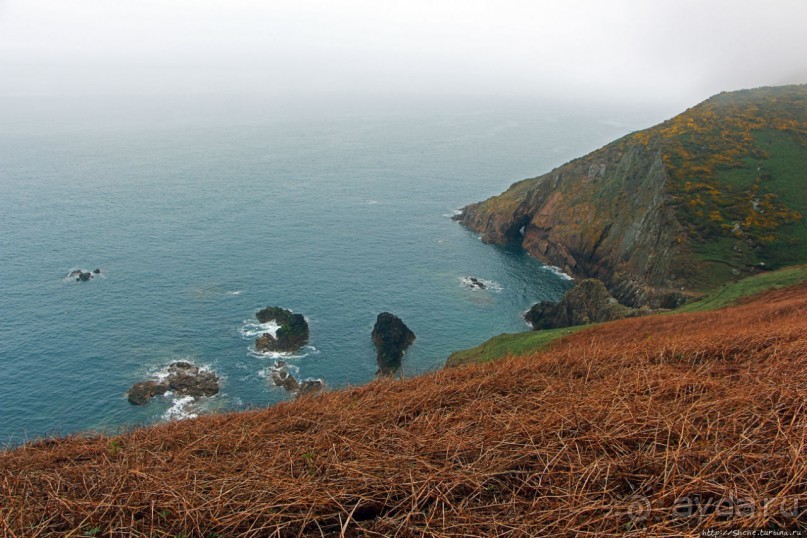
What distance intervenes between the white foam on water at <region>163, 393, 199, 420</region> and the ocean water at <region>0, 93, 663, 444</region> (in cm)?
31

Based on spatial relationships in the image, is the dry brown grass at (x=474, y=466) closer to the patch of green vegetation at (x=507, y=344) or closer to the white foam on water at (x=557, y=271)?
the patch of green vegetation at (x=507, y=344)

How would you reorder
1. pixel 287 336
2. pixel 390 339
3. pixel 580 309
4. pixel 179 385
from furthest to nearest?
pixel 580 309, pixel 287 336, pixel 390 339, pixel 179 385

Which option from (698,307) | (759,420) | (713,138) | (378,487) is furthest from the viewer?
(713,138)

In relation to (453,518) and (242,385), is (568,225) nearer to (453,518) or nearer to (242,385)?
(242,385)

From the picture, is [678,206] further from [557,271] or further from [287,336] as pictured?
[287,336]

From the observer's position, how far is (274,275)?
75.3m

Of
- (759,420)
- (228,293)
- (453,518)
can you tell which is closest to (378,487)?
(453,518)

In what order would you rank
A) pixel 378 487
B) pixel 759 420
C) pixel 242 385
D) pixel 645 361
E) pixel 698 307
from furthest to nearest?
pixel 242 385, pixel 698 307, pixel 645 361, pixel 759 420, pixel 378 487

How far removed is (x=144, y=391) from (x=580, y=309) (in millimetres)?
47558

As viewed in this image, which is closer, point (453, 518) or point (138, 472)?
point (453, 518)

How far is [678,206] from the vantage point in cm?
6681

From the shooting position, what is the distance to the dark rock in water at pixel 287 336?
56.8 m

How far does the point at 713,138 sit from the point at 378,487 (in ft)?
306

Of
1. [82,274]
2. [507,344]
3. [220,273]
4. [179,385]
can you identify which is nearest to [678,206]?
[507,344]
